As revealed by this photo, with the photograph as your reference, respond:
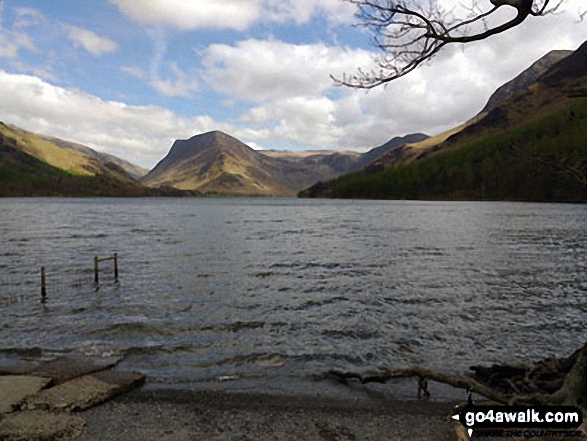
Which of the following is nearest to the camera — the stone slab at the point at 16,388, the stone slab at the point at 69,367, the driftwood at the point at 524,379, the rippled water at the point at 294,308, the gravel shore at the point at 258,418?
the driftwood at the point at 524,379

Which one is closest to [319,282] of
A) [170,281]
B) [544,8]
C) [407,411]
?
[170,281]

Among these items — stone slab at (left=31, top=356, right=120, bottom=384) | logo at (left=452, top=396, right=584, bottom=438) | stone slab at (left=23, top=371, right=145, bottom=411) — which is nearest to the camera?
logo at (left=452, top=396, right=584, bottom=438)

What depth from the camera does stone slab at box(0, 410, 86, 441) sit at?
938 cm

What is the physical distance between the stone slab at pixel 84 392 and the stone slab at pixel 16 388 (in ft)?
1.07

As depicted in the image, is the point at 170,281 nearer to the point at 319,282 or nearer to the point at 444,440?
the point at 319,282

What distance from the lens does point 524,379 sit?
11.9m

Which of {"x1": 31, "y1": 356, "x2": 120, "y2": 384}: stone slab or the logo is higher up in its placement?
the logo

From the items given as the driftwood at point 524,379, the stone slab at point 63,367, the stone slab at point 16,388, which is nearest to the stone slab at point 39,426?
the stone slab at point 16,388

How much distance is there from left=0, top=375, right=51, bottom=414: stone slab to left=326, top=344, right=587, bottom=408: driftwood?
32.3 ft

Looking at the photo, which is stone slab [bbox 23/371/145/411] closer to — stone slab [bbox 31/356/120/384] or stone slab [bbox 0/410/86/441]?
stone slab [bbox 0/410/86/441]

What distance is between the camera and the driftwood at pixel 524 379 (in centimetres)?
911

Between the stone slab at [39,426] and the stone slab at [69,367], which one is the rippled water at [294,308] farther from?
the stone slab at [39,426]

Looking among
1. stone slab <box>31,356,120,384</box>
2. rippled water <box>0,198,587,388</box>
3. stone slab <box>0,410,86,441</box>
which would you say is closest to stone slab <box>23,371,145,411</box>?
stone slab <box>0,410,86,441</box>

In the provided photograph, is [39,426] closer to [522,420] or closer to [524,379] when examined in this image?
[522,420]
